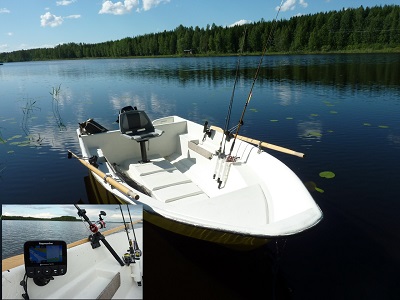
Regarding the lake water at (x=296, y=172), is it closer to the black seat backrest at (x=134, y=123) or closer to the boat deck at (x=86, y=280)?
the boat deck at (x=86, y=280)

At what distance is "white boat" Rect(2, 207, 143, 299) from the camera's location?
2635 millimetres

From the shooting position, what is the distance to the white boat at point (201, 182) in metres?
4.81

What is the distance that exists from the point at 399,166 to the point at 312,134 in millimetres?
4474

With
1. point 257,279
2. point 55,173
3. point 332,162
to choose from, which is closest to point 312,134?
point 332,162

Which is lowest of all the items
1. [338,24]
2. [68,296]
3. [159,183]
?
[159,183]

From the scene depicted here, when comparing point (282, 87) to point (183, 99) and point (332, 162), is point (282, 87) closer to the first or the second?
point (183, 99)

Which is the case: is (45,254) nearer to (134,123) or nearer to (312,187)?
(134,123)

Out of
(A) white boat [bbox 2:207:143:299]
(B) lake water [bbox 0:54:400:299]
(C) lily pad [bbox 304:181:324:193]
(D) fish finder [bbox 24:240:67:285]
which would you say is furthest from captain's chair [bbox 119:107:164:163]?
(D) fish finder [bbox 24:240:67:285]

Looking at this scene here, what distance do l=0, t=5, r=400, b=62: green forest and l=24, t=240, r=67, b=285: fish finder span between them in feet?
211

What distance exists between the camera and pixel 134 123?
361 inches

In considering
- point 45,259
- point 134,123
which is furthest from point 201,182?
point 45,259

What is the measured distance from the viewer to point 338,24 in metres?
88.9

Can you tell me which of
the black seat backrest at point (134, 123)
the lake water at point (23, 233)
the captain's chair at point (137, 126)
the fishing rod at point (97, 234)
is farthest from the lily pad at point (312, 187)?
the lake water at point (23, 233)

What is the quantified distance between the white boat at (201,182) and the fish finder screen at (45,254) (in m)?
2.15
